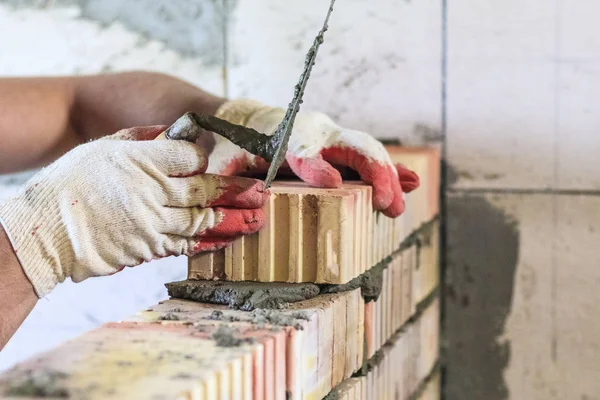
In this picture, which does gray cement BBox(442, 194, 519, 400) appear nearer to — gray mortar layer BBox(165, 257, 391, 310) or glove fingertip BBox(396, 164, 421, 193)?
glove fingertip BBox(396, 164, 421, 193)

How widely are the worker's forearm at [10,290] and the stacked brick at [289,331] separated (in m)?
0.20

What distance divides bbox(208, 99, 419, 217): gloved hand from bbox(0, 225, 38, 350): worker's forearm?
24.1 inches

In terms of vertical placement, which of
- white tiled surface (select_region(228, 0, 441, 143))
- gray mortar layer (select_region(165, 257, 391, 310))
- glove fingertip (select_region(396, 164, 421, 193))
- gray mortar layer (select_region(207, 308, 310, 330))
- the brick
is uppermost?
white tiled surface (select_region(228, 0, 441, 143))

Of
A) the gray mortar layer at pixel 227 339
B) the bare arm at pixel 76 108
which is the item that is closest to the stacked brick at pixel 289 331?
the gray mortar layer at pixel 227 339

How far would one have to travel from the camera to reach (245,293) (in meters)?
1.52

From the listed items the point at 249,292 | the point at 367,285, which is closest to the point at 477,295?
the point at 367,285

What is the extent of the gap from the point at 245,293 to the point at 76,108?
3.95 feet

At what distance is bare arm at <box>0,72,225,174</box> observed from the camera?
223cm

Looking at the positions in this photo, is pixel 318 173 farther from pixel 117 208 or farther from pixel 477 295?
pixel 477 295

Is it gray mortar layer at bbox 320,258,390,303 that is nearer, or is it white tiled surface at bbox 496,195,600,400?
gray mortar layer at bbox 320,258,390,303

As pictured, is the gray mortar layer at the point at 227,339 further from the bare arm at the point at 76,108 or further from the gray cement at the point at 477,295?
the gray cement at the point at 477,295

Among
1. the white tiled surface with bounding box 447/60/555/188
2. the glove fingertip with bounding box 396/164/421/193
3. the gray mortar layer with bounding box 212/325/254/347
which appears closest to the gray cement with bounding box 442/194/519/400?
the white tiled surface with bounding box 447/60/555/188

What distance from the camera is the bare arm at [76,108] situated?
2.23 meters

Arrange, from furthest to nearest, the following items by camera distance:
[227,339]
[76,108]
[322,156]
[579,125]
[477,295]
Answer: [477,295]
[579,125]
[76,108]
[322,156]
[227,339]
